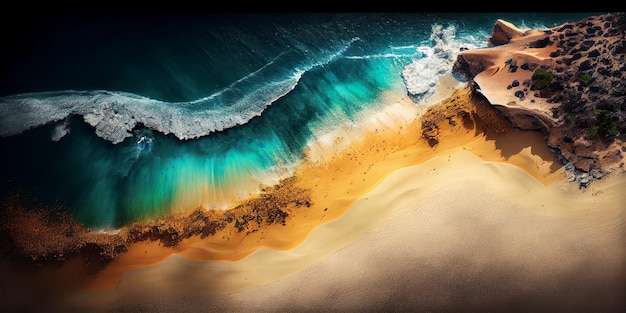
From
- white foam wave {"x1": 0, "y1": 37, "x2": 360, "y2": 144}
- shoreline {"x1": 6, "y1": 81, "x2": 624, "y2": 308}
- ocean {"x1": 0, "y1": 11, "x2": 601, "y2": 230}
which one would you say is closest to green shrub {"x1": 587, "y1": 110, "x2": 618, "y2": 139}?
shoreline {"x1": 6, "y1": 81, "x2": 624, "y2": 308}

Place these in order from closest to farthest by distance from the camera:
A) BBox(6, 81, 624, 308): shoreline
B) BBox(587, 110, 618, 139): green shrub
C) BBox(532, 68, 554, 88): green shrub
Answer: BBox(587, 110, 618, 139): green shrub
BBox(6, 81, 624, 308): shoreline
BBox(532, 68, 554, 88): green shrub

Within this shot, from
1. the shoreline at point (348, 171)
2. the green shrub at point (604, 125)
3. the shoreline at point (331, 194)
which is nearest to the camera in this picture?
the green shrub at point (604, 125)

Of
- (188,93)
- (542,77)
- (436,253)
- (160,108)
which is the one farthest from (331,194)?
(542,77)

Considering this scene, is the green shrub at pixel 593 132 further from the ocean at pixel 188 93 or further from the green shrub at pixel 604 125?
the ocean at pixel 188 93

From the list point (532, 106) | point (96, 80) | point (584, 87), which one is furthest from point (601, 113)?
point (96, 80)

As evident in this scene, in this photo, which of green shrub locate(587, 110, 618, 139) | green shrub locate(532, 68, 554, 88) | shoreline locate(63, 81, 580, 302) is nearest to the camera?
green shrub locate(587, 110, 618, 139)

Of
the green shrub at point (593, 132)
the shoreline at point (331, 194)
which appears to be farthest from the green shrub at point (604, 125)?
the shoreline at point (331, 194)

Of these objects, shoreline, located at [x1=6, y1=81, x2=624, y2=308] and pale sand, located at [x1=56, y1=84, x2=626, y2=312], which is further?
shoreline, located at [x1=6, y1=81, x2=624, y2=308]

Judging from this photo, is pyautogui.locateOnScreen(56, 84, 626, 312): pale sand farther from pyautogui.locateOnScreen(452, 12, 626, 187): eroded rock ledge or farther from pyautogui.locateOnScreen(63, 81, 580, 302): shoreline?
pyautogui.locateOnScreen(452, 12, 626, 187): eroded rock ledge
